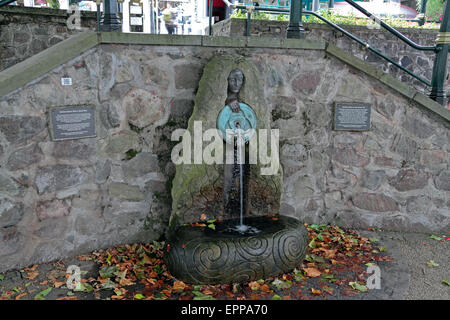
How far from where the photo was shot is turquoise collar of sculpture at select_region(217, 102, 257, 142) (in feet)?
13.3

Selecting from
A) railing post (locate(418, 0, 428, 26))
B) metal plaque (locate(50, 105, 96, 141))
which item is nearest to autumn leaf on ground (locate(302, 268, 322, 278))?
metal plaque (locate(50, 105, 96, 141))

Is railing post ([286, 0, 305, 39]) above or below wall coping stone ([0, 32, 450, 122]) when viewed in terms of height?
above

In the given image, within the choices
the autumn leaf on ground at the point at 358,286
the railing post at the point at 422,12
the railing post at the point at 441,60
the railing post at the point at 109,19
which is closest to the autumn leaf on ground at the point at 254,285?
the autumn leaf on ground at the point at 358,286

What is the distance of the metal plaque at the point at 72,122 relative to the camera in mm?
3676

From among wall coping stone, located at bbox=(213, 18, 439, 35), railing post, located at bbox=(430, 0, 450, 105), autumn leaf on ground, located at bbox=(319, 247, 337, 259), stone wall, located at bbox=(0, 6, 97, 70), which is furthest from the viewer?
wall coping stone, located at bbox=(213, 18, 439, 35)

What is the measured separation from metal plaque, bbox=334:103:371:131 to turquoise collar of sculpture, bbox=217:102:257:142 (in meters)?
1.19

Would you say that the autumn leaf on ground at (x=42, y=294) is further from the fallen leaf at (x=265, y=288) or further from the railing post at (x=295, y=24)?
the railing post at (x=295, y=24)

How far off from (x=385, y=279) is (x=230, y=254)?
1.53 metres

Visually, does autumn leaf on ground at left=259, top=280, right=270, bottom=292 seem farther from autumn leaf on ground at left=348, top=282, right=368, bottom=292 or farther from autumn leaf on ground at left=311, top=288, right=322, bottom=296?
autumn leaf on ground at left=348, top=282, right=368, bottom=292

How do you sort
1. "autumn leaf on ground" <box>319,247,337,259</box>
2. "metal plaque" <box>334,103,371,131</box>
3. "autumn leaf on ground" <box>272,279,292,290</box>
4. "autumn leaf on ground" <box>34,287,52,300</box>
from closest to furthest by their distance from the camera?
"autumn leaf on ground" <box>34,287,52,300</box>, "autumn leaf on ground" <box>272,279,292,290</box>, "autumn leaf on ground" <box>319,247,337,259</box>, "metal plaque" <box>334,103,371,131</box>

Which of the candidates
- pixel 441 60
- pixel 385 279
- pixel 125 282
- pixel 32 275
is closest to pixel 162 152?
pixel 125 282

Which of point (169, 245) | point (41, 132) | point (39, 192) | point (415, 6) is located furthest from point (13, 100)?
point (415, 6)

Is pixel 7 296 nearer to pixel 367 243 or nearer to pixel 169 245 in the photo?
pixel 169 245

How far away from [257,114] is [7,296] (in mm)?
2829
